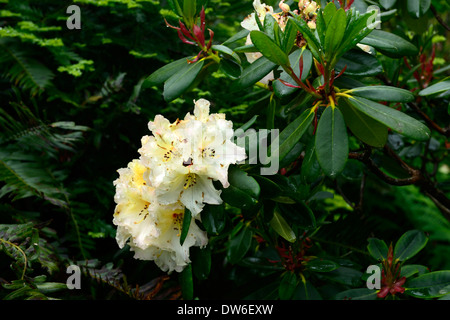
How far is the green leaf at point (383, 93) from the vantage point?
896mm

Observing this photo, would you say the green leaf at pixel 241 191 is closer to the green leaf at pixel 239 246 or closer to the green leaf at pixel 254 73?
the green leaf at pixel 254 73

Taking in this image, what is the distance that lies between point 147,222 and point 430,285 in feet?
2.52

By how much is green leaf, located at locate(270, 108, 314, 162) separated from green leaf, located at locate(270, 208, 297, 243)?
230mm

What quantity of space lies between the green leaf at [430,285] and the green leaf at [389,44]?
59cm

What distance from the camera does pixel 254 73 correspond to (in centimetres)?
99

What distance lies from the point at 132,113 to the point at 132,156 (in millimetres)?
174

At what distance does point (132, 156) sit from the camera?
5.38 feet

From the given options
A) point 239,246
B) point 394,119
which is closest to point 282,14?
point 394,119

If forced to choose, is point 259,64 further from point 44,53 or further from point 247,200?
point 44,53

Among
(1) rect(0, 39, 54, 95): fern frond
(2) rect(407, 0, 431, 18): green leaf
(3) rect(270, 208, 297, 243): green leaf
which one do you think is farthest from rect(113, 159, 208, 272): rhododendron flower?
(2) rect(407, 0, 431, 18): green leaf

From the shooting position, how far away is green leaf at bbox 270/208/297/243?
41.9 inches

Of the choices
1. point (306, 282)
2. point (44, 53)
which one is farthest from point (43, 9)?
point (306, 282)

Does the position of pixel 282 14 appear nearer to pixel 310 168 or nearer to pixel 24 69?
pixel 310 168

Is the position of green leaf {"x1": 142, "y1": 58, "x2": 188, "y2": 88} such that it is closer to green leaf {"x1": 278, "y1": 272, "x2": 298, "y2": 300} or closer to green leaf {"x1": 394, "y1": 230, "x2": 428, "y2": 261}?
green leaf {"x1": 278, "y1": 272, "x2": 298, "y2": 300}
